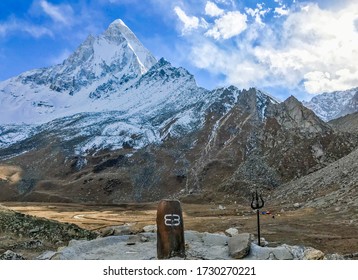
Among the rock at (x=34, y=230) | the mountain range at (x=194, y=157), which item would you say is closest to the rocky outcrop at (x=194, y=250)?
the rock at (x=34, y=230)

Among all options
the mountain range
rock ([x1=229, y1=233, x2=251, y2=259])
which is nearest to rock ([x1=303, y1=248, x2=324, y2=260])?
rock ([x1=229, y1=233, x2=251, y2=259])

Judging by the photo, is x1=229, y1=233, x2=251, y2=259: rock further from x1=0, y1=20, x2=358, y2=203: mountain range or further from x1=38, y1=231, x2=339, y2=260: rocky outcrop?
x1=0, y1=20, x2=358, y2=203: mountain range

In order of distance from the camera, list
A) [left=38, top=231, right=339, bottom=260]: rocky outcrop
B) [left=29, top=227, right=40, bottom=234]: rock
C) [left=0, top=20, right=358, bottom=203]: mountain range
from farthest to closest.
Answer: [left=0, top=20, right=358, bottom=203]: mountain range → [left=29, top=227, right=40, bottom=234]: rock → [left=38, top=231, right=339, bottom=260]: rocky outcrop

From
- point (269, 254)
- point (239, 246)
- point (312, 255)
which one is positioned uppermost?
point (239, 246)

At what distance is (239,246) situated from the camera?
20.8 m

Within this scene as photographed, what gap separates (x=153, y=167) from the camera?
5032 inches

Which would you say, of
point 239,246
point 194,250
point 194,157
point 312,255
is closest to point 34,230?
point 194,250

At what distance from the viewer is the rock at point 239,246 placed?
66.8 feet

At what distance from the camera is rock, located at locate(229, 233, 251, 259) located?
20375mm

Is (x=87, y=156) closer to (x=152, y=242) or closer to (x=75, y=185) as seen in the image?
(x=75, y=185)

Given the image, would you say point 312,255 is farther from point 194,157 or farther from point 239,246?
point 194,157

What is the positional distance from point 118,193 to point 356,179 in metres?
69.7

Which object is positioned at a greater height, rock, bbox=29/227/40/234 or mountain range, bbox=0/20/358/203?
mountain range, bbox=0/20/358/203
